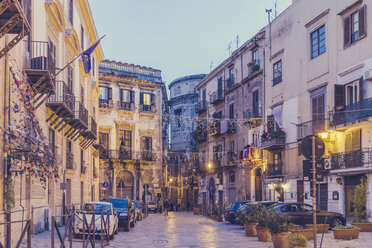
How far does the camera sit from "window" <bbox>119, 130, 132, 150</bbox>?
4853 cm

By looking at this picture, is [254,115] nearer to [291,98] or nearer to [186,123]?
[291,98]

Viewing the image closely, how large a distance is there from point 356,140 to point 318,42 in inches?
267

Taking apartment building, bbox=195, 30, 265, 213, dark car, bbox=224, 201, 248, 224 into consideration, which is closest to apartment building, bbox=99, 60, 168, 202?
Result: apartment building, bbox=195, 30, 265, 213

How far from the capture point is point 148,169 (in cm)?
4925

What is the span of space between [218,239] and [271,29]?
19.3 metres

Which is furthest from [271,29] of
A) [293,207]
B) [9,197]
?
[9,197]

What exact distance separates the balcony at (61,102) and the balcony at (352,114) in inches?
525

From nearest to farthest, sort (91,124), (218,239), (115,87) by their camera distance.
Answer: (218,239) < (91,124) < (115,87)

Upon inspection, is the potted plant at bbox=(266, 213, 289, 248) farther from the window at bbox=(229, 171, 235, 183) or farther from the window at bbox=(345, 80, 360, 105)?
the window at bbox=(229, 171, 235, 183)

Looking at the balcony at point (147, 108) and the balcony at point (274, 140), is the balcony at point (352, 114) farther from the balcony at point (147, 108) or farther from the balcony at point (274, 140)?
the balcony at point (147, 108)

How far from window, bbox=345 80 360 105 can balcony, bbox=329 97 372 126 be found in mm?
583

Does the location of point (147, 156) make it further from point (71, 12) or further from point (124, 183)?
point (71, 12)

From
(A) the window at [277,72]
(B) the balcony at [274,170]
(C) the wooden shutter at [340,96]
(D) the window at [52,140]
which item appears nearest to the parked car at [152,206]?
(B) the balcony at [274,170]

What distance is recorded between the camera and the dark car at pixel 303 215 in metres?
21.2
